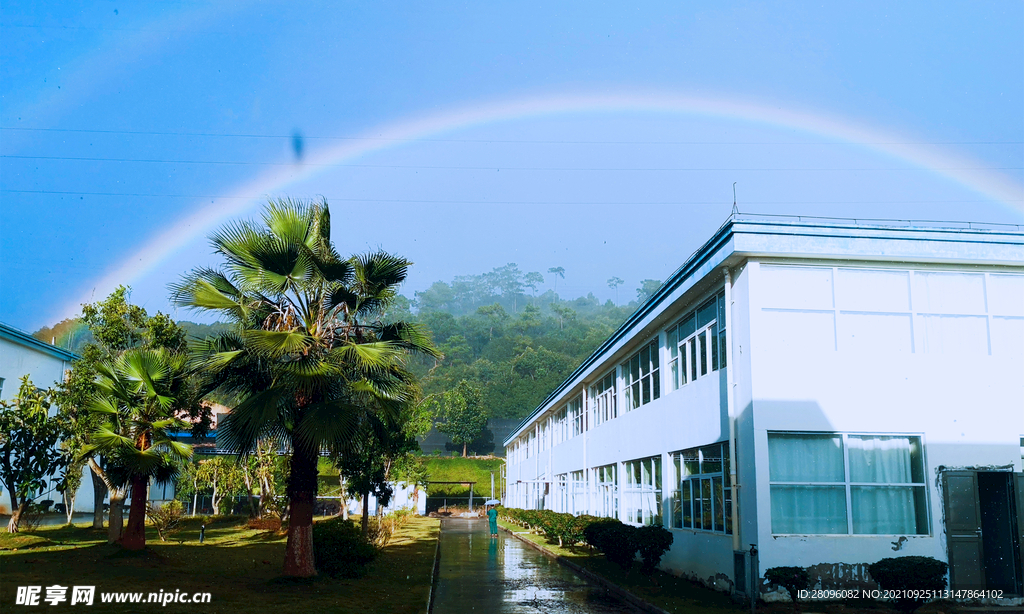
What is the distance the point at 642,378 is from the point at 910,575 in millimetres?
11162

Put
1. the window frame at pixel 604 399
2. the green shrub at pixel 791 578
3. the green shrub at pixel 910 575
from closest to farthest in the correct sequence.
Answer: the green shrub at pixel 910 575
the green shrub at pixel 791 578
the window frame at pixel 604 399

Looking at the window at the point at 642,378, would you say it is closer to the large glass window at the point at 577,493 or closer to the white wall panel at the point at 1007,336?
the white wall panel at the point at 1007,336

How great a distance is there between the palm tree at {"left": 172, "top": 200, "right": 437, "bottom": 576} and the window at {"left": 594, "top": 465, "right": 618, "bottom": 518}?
12.0m

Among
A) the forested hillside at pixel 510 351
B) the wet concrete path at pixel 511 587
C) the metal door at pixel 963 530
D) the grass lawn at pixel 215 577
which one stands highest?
the forested hillside at pixel 510 351

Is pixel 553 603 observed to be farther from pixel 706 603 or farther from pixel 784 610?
pixel 784 610

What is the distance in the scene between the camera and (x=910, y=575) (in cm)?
1284

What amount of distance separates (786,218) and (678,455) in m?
7.15

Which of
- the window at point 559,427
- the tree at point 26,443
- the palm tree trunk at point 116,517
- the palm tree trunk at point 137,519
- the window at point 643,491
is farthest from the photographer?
the window at point 559,427

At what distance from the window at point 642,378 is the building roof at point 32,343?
2459cm

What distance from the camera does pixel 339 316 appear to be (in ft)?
56.7

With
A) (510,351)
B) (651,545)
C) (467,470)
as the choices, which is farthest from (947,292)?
(510,351)

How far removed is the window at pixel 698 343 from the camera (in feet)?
55.1

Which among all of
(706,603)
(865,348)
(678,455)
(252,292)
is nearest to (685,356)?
(678,455)

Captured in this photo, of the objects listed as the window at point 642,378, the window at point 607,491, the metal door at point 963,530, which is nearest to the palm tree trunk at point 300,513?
the window at point 642,378
